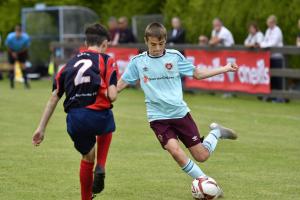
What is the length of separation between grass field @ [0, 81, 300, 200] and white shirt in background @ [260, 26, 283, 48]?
7.34 ft

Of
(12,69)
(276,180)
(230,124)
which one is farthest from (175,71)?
(12,69)

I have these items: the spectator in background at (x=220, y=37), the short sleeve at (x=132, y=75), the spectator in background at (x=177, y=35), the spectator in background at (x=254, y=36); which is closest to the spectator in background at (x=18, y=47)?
the spectator in background at (x=177, y=35)

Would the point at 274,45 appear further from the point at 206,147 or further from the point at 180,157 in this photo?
the point at 180,157

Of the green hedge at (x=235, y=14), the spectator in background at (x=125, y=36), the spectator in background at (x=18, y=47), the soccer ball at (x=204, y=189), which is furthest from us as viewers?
the spectator in background at (x=18, y=47)

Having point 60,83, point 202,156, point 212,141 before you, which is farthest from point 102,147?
point 212,141

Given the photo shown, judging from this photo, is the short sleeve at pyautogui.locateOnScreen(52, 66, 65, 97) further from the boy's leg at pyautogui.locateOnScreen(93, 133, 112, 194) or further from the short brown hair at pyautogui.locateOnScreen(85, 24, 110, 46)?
the boy's leg at pyautogui.locateOnScreen(93, 133, 112, 194)

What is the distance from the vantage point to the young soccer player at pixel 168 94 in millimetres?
8500

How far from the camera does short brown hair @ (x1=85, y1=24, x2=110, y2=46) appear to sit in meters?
7.67

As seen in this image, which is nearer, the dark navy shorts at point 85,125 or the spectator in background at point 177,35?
the dark navy shorts at point 85,125

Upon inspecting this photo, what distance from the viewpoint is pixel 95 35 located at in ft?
25.2

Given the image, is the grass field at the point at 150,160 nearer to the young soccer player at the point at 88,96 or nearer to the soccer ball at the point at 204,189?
the soccer ball at the point at 204,189

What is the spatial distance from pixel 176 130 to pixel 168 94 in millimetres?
383

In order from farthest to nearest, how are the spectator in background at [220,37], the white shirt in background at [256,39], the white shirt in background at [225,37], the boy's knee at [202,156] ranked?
the white shirt in background at [225,37], the spectator in background at [220,37], the white shirt in background at [256,39], the boy's knee at [202,156]

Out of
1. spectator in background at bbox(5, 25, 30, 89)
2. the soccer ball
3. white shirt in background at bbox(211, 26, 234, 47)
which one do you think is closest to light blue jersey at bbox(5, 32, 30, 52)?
spectator in background at bbox(5, 25, 30, 89)
